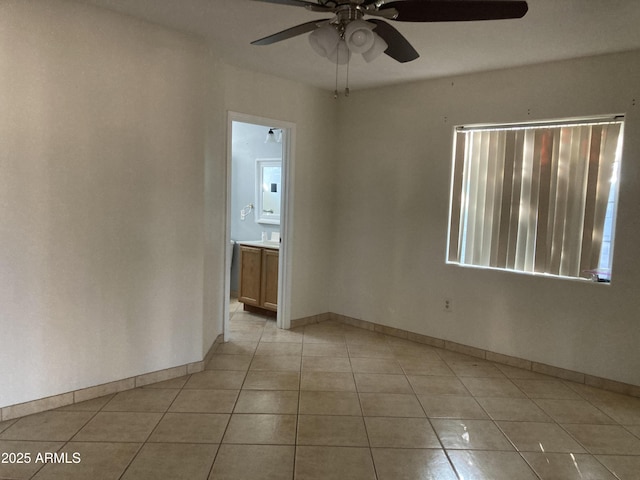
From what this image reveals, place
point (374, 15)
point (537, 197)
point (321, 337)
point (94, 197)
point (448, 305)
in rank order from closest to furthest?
point (374, 15), point (94, 197), point (537, 197), point (448, 305), point (321, 337)

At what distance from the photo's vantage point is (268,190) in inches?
225

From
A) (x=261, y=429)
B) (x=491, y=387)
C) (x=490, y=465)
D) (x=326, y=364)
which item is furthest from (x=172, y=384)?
(x=491, y=387)

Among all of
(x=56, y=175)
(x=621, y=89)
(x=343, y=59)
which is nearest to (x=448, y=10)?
(x=343, y=59)

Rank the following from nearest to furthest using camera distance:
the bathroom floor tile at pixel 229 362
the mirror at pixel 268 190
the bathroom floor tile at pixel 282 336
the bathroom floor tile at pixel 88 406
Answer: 1. the bathroom floor tile at pixel 88 406
2. the bathroom floor tile at pixel 229 362
3. the bathroom floor tile at pixel 282 336
4. the mirror at pixel 268 190

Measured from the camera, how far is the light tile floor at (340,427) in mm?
2186

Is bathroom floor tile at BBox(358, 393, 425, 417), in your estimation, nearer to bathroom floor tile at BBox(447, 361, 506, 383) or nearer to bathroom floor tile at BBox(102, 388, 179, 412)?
bathroom floor tile at BBox(447, 361, 506, 383)

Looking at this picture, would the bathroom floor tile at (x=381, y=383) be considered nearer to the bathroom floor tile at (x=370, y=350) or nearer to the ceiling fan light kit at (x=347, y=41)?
the bathroom floor tile at (x=370, y=350)

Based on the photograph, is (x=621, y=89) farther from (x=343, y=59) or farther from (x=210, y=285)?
(x=210, y=285)

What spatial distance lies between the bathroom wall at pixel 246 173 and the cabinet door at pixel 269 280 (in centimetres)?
94

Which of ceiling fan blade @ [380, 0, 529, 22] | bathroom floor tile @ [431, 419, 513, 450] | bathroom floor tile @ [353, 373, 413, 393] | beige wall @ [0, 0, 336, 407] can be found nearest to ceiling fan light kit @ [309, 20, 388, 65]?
ceiling fan blade @ [380, 0, 529, 22]

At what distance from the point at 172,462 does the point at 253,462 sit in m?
0.40

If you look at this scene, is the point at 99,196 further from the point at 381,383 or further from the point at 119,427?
the point at 381,383

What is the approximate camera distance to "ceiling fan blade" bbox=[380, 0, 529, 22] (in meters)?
1.73

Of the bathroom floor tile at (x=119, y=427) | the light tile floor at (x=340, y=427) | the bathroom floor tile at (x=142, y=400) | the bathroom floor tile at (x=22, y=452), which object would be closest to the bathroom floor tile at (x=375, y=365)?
the light tile floor at (x=340, y=427)
